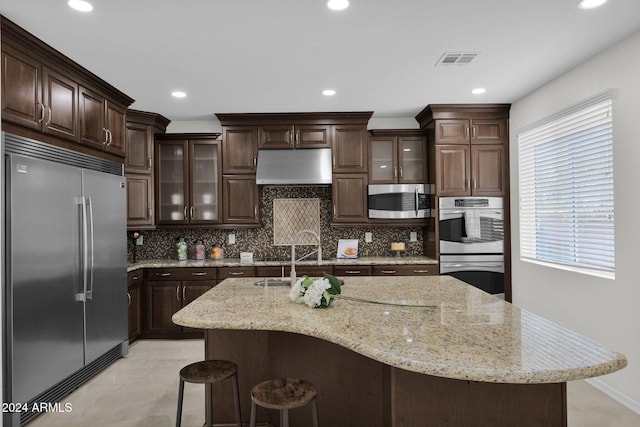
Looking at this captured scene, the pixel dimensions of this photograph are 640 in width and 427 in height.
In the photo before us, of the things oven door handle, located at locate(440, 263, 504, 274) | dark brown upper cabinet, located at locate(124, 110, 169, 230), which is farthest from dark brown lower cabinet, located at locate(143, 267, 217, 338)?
oven door handle, located at locate(440, 263, 504, 274)

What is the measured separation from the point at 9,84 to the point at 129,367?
248cm

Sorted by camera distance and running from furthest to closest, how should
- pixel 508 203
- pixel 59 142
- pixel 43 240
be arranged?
pixel 508 203 → pixel 59 142 → pixel 43 240

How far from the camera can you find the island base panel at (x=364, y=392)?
61.2 inches

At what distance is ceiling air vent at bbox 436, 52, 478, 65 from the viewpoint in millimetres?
3041

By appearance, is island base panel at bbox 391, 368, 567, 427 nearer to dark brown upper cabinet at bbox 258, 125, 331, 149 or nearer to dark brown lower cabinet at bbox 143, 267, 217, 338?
dark brown lower cabinet at bbox 143, 267, 217, 338

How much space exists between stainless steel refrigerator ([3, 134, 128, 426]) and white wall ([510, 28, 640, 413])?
397cm

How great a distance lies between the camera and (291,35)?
2.70 meters

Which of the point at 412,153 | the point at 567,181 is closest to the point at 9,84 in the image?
the point at 412,153

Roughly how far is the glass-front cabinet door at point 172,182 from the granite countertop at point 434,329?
2416 mm

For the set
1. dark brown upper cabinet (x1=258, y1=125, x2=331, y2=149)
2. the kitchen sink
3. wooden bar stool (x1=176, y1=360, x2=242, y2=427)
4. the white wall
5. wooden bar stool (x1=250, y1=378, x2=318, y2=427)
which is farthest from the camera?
dark brown upper cabinet (x1=258, y1=125, x2=331, y2=149)

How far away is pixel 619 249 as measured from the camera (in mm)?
2889

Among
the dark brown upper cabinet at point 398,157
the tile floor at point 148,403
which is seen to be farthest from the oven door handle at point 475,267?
the tile floor at point 148,403

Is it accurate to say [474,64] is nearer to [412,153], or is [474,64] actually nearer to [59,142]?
[412,153]

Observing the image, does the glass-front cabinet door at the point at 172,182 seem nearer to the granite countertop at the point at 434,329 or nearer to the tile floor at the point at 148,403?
the tile floor at the point at 148,403
